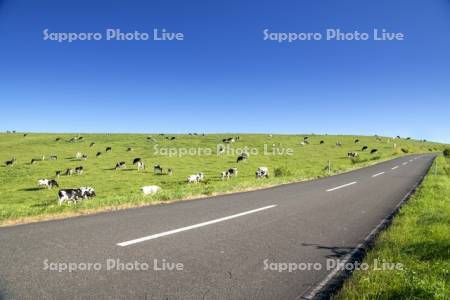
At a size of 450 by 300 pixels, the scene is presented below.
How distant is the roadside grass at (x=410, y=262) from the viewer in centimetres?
502

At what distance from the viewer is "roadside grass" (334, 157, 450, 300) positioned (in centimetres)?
502

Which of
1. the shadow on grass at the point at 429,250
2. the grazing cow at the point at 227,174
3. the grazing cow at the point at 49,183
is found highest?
the shadow on grass at the point at 429,250

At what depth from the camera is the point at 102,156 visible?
54.1 metres

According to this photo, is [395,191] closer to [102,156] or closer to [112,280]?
[112,280]

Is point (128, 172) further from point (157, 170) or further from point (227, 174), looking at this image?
point (227, 174)

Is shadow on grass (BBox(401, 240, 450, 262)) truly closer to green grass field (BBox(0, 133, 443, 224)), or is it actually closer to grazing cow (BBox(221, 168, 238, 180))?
green grass field (BBox(0, 133, 443, 224))

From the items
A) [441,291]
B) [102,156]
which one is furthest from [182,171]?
[441,291]

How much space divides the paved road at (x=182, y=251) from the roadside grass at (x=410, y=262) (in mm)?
625

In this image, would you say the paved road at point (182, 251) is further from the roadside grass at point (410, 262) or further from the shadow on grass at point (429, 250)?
the shadow on grass at point (429, 250)

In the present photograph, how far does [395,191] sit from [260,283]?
14755mm

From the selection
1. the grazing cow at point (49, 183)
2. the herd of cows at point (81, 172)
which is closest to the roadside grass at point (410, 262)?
the herd of cows at point (81, 172)

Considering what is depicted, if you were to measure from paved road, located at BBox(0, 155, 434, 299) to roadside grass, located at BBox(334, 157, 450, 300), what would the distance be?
625mm

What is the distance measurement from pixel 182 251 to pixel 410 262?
165 inches

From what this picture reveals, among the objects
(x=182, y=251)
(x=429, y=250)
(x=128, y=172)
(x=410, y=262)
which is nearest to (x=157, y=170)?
(x=128, y=172)
